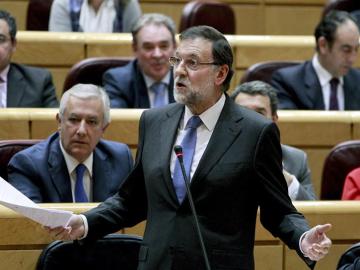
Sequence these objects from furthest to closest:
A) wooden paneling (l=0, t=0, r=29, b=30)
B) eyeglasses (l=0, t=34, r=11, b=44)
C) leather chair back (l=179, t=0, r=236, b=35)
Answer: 1. wooden paneling (l=0, t=0, r=29, b=30)
2. leather chair back (l=179, t=0, r=236, b=35)
3. eyeglasses (l=0, t=34, r=11, b=44)

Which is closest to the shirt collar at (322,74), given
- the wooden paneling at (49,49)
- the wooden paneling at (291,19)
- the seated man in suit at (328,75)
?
the seated man in suit at (328,75)

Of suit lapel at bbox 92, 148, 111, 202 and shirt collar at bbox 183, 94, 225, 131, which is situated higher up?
shirt collar at bbox 183, 94, 225, 131

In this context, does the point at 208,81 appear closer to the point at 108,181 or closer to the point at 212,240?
the point at 212,240

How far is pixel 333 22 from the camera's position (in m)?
2.93

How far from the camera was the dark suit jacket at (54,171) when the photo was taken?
2.07 meters

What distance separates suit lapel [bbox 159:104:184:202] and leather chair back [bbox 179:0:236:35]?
5.10ft

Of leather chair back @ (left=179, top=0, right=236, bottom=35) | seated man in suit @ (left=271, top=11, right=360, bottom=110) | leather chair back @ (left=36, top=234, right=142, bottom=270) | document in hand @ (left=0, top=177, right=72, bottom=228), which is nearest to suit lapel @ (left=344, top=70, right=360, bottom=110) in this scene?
seated man in suit @ (left=271, top=11, right=360, bottom=110)

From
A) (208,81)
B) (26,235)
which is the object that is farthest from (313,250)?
(26,235)

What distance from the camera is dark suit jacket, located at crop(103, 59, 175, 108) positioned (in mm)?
2721

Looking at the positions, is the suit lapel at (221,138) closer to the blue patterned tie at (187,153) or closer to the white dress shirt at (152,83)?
the blue patterned tie at (187,153)

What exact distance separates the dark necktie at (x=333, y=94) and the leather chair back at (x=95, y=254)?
50.0 inches

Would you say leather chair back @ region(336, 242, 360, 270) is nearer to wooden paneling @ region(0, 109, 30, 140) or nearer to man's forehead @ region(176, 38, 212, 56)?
man's forehead @ region(176, 38, 212, 56)

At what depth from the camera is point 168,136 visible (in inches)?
61.6

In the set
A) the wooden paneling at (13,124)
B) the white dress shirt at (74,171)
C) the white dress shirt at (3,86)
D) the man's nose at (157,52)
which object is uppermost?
the man's nose at (157,52)
